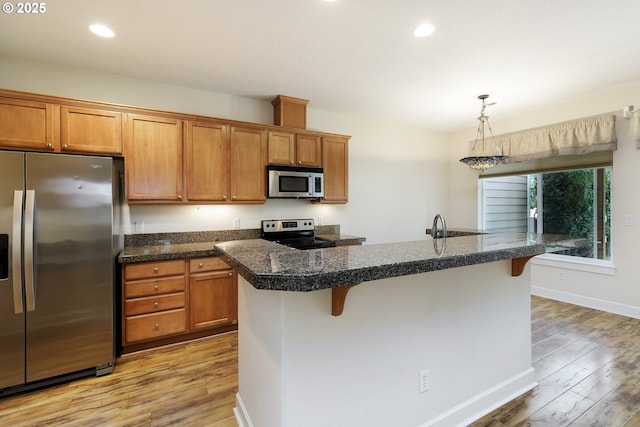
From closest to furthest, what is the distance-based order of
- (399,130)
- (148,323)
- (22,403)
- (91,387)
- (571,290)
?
(22,403)
(91,387)
(148,323)
(571,290)
(399,130)

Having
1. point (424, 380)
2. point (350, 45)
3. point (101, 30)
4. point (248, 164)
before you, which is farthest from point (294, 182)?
point (424, 380)

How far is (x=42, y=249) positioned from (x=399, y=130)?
4773 mm

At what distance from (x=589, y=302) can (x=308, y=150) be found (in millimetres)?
4233

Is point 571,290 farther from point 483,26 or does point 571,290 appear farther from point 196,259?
point 196,259

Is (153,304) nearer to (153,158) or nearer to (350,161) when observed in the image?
(153,158)

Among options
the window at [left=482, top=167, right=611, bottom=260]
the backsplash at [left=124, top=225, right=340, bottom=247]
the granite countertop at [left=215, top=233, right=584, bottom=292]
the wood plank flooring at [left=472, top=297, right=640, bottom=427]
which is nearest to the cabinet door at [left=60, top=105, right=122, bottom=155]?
the backsplash at [left=124, top=225, right=340, bottom=247]

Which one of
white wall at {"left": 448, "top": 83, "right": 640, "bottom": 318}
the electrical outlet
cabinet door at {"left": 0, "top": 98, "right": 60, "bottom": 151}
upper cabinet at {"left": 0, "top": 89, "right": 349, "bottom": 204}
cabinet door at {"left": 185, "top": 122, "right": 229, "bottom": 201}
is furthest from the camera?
white wall at {"left": 448, "top": 83, "right": 640, "bottom": 318}

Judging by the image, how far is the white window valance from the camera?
144 inches

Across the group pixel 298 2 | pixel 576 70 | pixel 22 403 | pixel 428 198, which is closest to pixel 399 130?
pixel 428 198

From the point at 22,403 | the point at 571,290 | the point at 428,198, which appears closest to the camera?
the point at 22,403

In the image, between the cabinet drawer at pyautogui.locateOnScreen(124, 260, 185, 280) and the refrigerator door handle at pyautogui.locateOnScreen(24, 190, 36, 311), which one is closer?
the refrigerator door handle at pyautogui.locateOnScreen(24, 190, 36, 311)

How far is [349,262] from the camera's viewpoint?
47.6 inches

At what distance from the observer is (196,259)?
3037 mm

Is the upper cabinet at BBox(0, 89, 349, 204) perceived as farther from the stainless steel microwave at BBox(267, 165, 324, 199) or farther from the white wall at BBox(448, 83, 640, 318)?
the white wall at BBox(448, 83, 640, 318)
